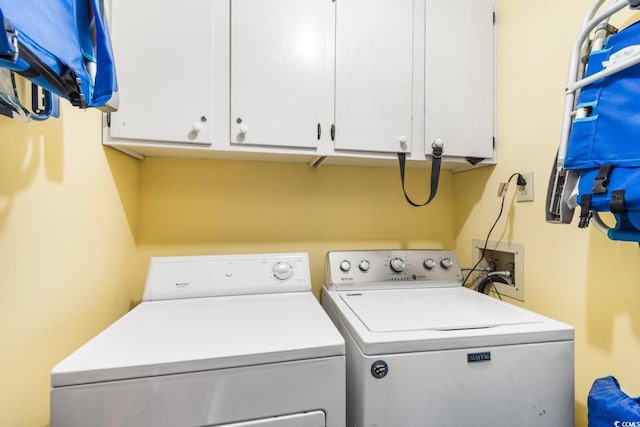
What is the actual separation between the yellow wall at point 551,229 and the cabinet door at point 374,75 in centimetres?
49

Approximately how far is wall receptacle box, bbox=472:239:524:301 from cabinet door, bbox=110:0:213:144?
1.46 meters

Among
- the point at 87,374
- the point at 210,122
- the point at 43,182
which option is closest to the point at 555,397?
the point at 87,374

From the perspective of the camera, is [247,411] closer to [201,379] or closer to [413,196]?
[201,379]

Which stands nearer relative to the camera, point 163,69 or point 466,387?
point 466,387

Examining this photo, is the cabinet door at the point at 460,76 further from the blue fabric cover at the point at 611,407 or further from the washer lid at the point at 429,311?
the blue fabric cover at the point at 611,407

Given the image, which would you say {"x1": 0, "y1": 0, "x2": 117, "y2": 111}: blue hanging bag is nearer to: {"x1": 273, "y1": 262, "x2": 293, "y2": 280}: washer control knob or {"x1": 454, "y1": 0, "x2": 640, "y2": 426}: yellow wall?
{"x1": 273, "y1": 262, "x2": 293, "y2": 280}: washer control knob

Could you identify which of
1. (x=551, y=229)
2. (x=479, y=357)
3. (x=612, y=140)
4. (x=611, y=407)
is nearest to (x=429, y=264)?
(x=551, y=229)

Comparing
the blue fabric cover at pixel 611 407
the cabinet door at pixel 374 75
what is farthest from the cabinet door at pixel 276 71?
the blue fabric cover at pixel 611 407

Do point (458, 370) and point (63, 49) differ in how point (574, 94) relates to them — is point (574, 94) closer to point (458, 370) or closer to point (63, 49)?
point (458, 370)

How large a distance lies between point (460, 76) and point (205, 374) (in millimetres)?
1596

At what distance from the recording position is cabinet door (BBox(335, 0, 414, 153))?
4.33ft

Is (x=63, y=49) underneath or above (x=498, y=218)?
above

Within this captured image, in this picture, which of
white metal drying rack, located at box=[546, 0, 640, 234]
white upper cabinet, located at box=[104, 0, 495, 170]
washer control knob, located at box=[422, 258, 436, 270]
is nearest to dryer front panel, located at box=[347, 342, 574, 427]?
white metal drying rack, located at box=[546, 0, 640, 234]

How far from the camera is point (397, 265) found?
149cm
